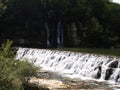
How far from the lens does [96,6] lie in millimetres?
38969

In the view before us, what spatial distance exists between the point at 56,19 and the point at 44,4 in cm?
218

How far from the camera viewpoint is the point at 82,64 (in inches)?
794

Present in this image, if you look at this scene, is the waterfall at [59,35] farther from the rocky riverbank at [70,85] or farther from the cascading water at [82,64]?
the rocky riverbank at [70,85]

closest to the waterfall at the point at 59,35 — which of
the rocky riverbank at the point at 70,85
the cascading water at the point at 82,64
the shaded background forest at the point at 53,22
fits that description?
the shaded background forest at the point at 53,22

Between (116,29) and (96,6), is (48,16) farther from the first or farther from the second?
(116,29)

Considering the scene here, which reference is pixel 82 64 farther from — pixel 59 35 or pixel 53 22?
pixel 53 22

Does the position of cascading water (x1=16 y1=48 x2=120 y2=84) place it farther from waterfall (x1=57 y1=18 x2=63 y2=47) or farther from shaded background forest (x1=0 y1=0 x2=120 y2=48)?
waterfall (x1=57 y1=18 x2=63 y2=47)

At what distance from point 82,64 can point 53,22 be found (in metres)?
19.0

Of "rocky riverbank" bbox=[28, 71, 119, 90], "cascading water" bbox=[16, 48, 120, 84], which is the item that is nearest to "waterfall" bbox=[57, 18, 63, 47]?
"cascading water" bbox=[16, 48, 120, 84]

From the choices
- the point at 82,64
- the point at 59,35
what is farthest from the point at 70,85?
the point at 59,35

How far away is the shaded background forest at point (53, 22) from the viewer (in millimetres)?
37062

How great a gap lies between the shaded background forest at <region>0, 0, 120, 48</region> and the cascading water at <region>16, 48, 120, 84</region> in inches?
484

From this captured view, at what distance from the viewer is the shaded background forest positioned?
122ft

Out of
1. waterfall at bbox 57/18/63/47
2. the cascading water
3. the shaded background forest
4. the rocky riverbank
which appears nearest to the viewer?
the rocky riverbank
